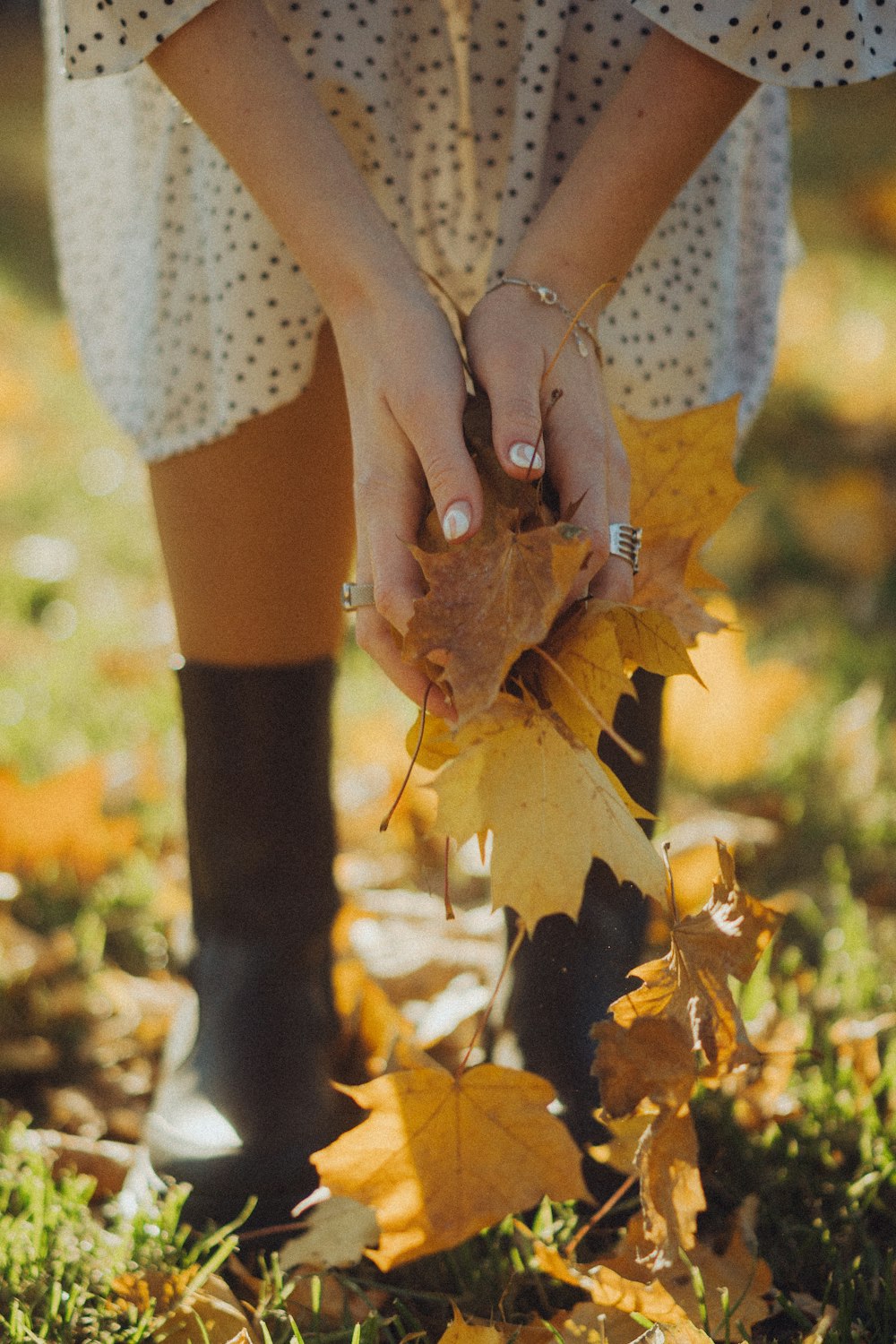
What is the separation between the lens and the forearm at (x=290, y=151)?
864 millimetres

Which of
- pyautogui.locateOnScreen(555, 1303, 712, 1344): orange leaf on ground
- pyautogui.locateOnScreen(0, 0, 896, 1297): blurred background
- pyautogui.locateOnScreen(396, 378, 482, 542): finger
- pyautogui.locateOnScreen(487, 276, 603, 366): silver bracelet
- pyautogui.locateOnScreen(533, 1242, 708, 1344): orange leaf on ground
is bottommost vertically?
pyautogui.locateOnScreen(0, 0, 896, 1297): blurred background

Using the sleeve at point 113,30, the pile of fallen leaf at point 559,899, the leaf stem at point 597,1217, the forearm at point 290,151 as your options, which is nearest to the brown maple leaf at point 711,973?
the pile of fallen leaf at point 559,899

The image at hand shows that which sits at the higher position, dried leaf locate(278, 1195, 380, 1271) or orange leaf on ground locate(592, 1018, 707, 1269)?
orange leaf on ground locate(592, 1018, 707, 1269)

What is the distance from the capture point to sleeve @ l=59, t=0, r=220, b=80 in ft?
2.89

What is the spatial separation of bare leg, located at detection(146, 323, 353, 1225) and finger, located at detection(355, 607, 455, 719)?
1.06ft

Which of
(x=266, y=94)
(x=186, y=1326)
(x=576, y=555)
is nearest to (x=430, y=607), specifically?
(x=576, y=555)

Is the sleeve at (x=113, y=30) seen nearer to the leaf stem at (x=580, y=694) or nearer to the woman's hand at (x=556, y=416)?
the woman's hand at (x=556, y=416)

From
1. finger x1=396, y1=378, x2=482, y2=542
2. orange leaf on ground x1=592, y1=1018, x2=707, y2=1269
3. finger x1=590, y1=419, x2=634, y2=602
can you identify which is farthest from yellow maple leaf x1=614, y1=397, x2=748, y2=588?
orange leaf on ground x1=592, y1=1018, x2=707, y2=1269

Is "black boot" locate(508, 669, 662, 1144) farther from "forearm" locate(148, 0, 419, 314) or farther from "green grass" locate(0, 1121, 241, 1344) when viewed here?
"forearm" locate(148, 0, 419, 314)

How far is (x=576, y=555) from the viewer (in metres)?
0.71

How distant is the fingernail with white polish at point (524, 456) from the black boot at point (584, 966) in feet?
1.22

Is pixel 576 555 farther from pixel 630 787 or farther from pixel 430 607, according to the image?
pixel 630 787

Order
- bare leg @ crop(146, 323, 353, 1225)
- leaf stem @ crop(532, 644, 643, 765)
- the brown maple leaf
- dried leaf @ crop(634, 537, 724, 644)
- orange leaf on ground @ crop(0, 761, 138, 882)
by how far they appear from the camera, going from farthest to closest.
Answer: orange leaf on ground @ crop(0, 761, 138, 882) < bare leg @ crop(146, 323, 353, 1225) < dried leaf @ crop(634, 537, 724, 644) < the brown maple leaf < leaf stem @ crop(532, 644, 643, 765)

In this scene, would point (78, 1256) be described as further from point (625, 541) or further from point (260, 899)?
point (625, 541)
